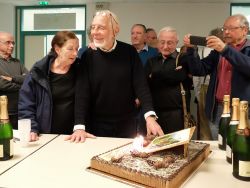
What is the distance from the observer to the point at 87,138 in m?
1.68

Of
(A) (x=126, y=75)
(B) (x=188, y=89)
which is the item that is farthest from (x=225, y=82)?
(A) (x=126, y=75)

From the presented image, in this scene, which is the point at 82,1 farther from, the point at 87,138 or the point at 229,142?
the point at 229,142

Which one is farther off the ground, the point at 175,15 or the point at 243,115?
the point at 175,15

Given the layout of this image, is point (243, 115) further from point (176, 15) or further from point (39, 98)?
point (176, 15)

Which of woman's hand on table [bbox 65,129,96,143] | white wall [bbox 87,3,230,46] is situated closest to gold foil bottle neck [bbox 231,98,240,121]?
woman's hand on table [bbox 65,129,96,143]

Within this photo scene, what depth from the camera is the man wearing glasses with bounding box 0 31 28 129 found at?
3.05m

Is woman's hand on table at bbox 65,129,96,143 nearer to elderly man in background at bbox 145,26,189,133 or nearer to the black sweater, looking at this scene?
the black sweater

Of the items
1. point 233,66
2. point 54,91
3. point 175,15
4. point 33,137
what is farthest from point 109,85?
point 175,15

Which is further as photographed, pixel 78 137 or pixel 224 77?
pixel 224 77

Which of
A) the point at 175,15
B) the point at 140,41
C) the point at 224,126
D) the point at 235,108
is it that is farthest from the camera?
the point at 175,15

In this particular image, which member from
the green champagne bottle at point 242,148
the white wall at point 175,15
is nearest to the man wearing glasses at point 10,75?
the green champagne bottle at point 242,148

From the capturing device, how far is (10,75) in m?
3.15

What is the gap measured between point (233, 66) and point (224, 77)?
0.18 m

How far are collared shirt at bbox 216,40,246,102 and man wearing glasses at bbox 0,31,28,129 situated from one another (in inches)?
76.5
